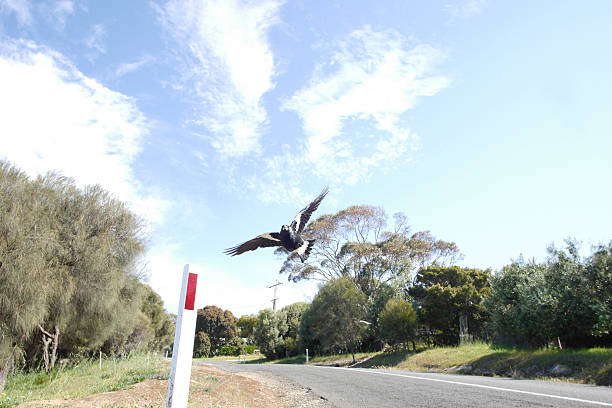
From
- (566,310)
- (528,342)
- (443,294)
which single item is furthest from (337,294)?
(566,310)

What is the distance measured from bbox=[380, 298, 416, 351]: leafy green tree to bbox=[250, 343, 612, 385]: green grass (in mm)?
954

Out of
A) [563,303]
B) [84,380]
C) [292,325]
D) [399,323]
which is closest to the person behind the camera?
[84,380]

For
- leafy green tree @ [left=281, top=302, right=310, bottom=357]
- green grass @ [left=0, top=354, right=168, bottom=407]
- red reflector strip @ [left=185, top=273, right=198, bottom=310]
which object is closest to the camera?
red reflector strip @ [left=185, top=273, right=198, bottom=310]

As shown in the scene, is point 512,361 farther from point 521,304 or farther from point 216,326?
point 216,326

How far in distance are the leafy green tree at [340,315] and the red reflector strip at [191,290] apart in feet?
93.9

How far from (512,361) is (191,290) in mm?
15257

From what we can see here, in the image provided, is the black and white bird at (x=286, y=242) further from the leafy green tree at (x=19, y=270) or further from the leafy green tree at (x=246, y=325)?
the leafy green tree at (x=246, y=325)

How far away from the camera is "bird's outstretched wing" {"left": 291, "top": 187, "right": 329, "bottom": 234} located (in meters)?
11.5

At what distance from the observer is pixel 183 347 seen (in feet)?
9.24

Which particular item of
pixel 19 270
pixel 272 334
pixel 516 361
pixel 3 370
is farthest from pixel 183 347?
pixel 272 334

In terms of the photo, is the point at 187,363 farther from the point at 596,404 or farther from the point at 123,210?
the point at 123,210

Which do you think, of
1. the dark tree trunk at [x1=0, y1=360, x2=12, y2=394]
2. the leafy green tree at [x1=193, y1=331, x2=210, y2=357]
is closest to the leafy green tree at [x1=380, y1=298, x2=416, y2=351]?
the dark tree trunk at [x1=0, y1=360, x2=12, y2=394]

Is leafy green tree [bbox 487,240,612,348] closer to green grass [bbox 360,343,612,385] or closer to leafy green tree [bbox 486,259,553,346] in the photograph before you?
leafy green tree [bbox 486,259,553,346]

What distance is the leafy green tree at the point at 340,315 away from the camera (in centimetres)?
3014
